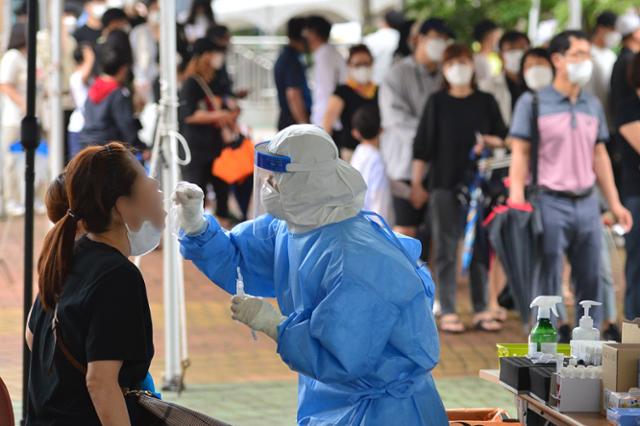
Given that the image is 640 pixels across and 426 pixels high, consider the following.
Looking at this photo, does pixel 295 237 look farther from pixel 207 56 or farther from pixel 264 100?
pixel 264 100

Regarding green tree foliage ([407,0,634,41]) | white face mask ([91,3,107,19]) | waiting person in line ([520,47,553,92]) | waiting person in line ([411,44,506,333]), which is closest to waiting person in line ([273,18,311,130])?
waiting person in line ([411,44,506,333])

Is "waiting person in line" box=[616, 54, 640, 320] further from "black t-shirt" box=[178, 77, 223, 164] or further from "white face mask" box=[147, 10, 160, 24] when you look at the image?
"white face mask" box=[147, 10, 160, 24]

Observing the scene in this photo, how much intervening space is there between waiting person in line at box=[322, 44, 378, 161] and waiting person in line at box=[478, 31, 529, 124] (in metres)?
1.01

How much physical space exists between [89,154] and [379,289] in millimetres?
966

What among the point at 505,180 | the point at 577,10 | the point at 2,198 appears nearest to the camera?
the point at 505,180

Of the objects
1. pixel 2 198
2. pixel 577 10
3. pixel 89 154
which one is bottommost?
pixel 2 198

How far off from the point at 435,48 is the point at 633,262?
2.33 m

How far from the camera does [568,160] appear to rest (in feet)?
25.7

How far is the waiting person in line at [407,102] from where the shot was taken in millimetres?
9359

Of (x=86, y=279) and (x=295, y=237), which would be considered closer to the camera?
(x=86, y=279)

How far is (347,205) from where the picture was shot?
4.28m

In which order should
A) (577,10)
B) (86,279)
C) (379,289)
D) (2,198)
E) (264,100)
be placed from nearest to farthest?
1. (86,279)
2. (379,289)
3. (577,10)
4. (2,198)
5. (264,100)

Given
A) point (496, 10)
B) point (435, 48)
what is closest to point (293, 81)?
point (435, 48)

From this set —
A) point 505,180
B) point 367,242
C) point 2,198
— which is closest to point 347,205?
point 367,242
